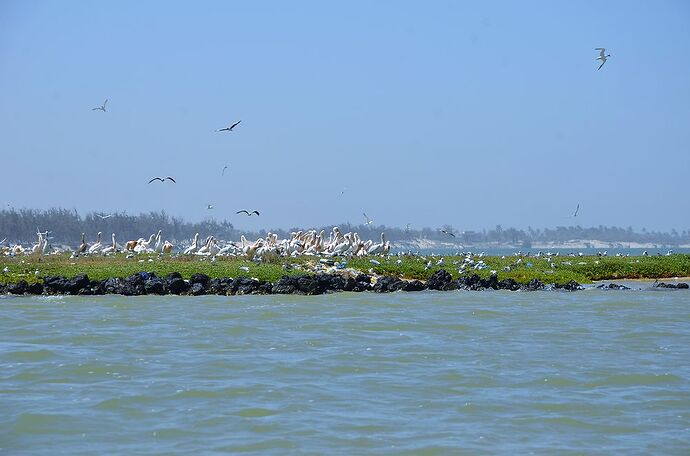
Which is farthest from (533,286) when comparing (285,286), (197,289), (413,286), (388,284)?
(197,289)

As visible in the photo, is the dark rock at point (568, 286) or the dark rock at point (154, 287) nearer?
the dark rock at point (154, 287)

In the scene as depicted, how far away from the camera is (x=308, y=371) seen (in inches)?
677

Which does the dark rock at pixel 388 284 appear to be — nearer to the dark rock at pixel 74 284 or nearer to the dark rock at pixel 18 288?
the dark rock at pixel 74 284

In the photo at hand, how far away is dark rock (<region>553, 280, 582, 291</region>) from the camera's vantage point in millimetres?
34625

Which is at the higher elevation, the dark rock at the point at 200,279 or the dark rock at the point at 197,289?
the dark rock at the point at 200,279

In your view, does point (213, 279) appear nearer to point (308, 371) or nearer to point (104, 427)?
point (308, 371)

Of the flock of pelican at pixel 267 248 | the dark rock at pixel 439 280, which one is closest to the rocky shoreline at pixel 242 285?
the dark rock at pixel 439 280

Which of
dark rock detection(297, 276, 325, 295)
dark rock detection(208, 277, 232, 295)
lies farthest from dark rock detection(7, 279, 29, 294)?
dark rock detection(297, 276, 325, 295)

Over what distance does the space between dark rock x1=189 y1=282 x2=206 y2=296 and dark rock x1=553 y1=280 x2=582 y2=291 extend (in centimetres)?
1263

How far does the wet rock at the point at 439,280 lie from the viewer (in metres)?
33.7

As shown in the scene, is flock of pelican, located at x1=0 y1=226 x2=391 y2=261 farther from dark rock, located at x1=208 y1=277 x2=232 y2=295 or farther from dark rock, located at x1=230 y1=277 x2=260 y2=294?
dark rock, located at x1=230 y1=277 x2=260 y2=294

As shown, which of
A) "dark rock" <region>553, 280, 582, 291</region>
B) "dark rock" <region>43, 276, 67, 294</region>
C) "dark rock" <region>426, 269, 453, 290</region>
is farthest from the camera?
"dark rock" <region>553, 280, 582, 291</region>

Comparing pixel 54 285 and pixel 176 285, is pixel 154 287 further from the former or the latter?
pixel 54 285

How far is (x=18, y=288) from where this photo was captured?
30.1m
